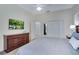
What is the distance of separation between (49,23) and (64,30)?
372 mm

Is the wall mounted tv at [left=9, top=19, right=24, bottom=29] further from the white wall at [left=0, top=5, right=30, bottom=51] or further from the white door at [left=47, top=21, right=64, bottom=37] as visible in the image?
the white door at [left=47, top=21, right=64, bottom=37]

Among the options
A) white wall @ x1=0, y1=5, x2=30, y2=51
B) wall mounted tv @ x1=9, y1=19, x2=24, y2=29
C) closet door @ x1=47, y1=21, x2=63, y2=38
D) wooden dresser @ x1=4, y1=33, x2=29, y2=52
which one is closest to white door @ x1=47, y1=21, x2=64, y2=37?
closet door @ x1=47, y1=21, x2=63, y2=38

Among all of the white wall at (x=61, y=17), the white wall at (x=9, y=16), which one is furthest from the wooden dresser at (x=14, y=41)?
the white wall at (x=61, y=17)

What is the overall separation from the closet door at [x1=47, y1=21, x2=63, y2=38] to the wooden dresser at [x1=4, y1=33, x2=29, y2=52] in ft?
3.56

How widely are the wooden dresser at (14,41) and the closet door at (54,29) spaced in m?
1.09

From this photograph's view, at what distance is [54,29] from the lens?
86.1 inches

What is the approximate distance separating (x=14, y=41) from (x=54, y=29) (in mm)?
1730

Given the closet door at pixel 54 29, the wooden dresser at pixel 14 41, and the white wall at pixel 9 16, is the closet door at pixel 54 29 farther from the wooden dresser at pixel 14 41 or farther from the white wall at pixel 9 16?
the wooden dresser at pixel 14 41

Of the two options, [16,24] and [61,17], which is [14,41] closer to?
[16,24]

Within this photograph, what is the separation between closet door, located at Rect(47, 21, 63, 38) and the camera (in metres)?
2.10

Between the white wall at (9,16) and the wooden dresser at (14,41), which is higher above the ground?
the white wall at (9,16)

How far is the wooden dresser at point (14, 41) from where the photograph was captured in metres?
3.12

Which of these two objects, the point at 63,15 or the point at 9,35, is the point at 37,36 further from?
the point at 9,35
